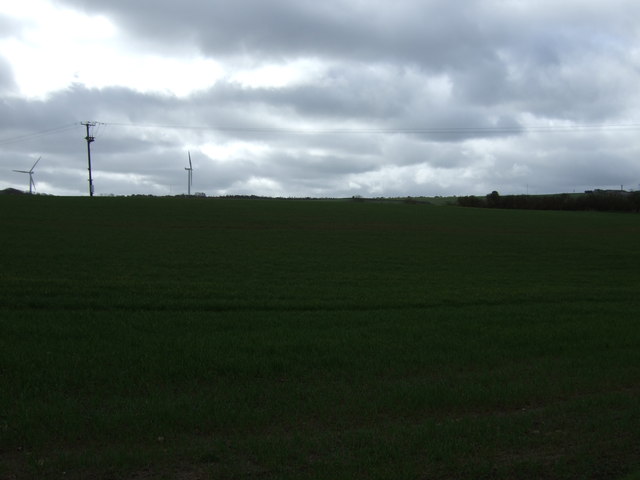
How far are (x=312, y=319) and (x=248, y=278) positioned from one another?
7.28 meters

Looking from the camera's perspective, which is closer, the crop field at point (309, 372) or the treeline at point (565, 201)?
the crop field at point (309, 372)

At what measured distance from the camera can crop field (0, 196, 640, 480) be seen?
6.29 metres

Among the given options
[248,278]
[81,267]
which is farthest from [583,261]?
[81,267]

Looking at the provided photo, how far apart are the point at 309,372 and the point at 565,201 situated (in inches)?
4013

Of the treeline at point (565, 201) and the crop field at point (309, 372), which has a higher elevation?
the treeline at point (565, 201)

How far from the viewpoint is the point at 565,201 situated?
333 feet

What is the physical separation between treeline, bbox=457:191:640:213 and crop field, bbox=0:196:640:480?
79.3 metres

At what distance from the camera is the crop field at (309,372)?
20.6 feet

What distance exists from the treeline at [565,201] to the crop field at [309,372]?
79.3 m

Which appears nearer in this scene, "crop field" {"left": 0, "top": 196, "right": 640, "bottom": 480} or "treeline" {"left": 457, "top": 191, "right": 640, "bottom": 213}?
"crop field" {"left": 0, "top": 196, "right": 640, "bottom": 480}

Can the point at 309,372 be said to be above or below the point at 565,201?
below

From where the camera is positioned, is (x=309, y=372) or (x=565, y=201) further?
(x=565, y=201)

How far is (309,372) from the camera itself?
9758 millimetres

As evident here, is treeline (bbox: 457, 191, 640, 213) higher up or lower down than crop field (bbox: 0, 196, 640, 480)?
higher up
